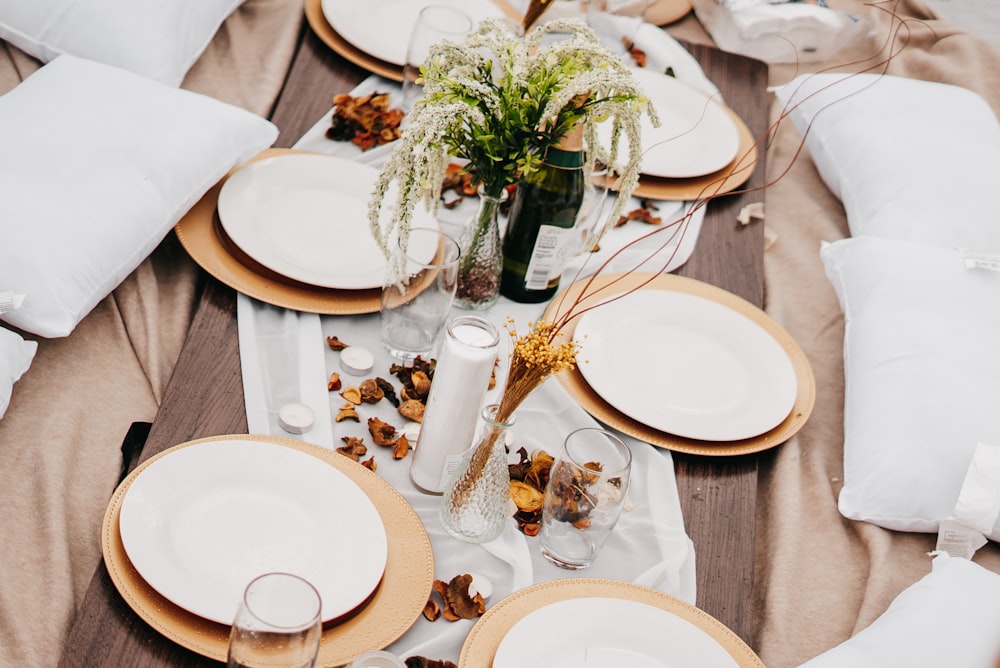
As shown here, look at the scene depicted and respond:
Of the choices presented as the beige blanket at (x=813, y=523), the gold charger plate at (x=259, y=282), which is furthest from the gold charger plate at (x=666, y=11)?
the gold charger plate at (x=259, y=282)

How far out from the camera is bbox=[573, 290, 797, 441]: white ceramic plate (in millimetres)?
1354

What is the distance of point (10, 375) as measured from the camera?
114 cm

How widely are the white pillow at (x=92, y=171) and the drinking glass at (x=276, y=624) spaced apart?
0.61 m

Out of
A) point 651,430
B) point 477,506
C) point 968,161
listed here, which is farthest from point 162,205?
point 968,161

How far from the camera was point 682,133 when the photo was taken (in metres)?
1.99

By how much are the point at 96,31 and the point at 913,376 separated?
4.50 feet

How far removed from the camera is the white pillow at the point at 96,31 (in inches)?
64.7

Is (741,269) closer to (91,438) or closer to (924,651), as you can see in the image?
(924,651)

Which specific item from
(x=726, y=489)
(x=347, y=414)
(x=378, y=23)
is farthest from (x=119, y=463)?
(x=378, y=23)

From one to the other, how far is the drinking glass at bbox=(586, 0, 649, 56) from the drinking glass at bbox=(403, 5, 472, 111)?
501mm

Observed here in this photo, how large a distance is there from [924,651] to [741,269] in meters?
0.77

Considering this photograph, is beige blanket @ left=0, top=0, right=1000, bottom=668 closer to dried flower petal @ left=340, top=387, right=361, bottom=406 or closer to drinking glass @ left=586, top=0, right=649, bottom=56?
dried flower petal @ left=340, top=387, right=361, bottom=406

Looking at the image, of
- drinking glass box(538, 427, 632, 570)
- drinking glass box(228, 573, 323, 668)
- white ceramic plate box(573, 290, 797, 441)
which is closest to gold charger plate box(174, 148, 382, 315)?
white ceramic plate box(573, 290, 797, 441)

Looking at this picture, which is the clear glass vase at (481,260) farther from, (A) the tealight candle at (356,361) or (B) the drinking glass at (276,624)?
(B) the drinking glass at (276,624)
